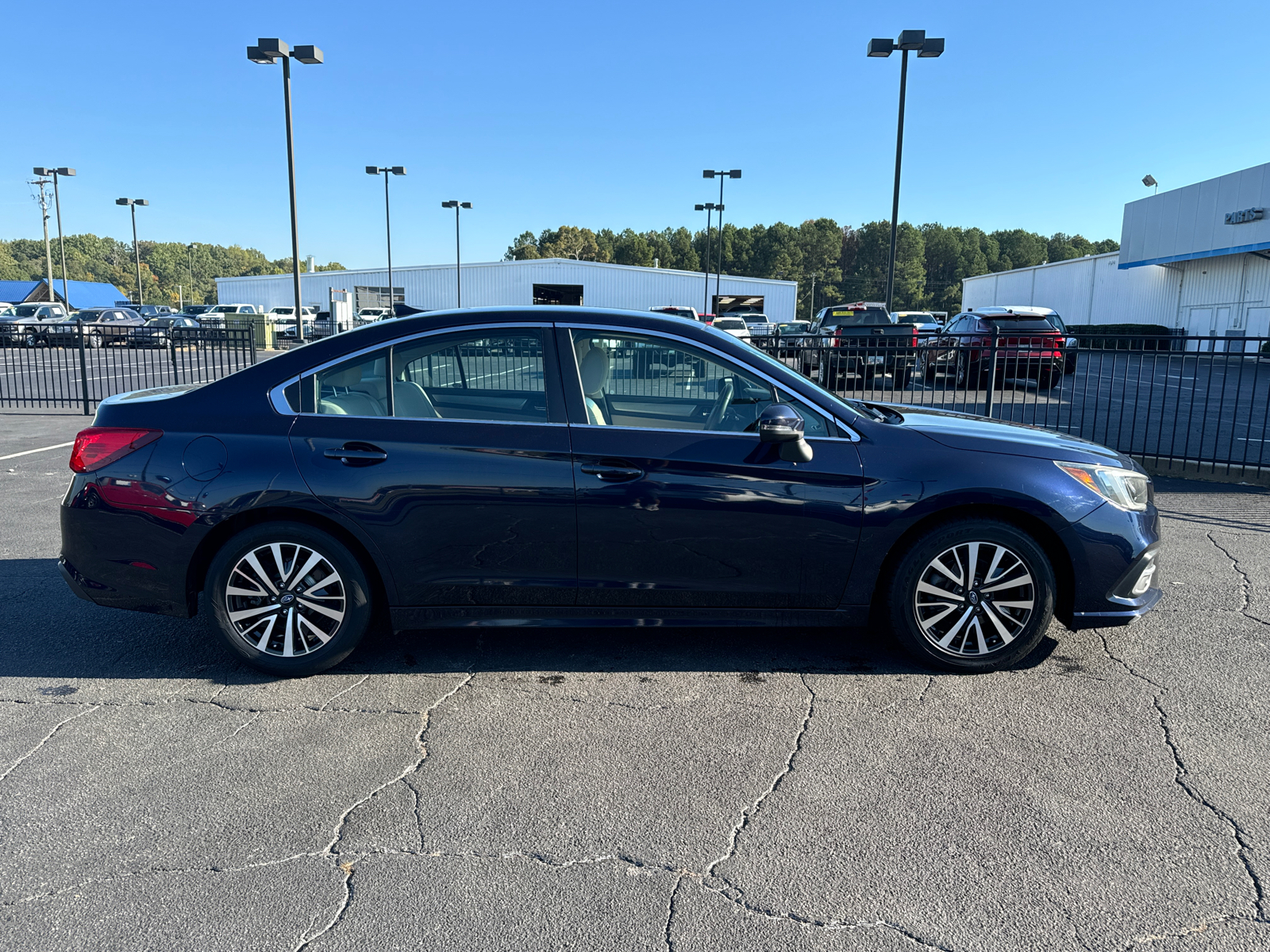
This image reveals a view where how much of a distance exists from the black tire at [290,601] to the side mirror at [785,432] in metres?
1.90

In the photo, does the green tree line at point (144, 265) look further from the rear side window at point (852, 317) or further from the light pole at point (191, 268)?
the rear side window at point (852, 317)

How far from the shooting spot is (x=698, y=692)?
13.0ft

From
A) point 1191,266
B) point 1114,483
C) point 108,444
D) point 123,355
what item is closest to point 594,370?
point 108,444

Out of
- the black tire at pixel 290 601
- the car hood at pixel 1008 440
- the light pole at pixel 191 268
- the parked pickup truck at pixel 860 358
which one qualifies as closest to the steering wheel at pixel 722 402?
the car hood at pixel 1008 440

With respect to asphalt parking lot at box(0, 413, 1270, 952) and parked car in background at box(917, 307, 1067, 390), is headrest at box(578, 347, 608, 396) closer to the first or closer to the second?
asphalt parking lot at box(0, 413, 1270, 952)

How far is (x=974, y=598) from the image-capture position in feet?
13.3

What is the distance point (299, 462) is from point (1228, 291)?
42716 millimetres

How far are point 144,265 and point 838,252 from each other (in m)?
122

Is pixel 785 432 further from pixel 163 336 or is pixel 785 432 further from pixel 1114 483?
pixel 163 336

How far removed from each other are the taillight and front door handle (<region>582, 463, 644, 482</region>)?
1944 millimetres

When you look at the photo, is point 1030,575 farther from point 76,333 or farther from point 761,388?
point 76,333

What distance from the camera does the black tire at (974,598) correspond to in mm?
4004

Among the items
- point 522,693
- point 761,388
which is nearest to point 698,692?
point 522,693

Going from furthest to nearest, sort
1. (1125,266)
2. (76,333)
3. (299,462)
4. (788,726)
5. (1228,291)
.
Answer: (1125,266), (1228,291), (76,333), (299,462), (788,726)
